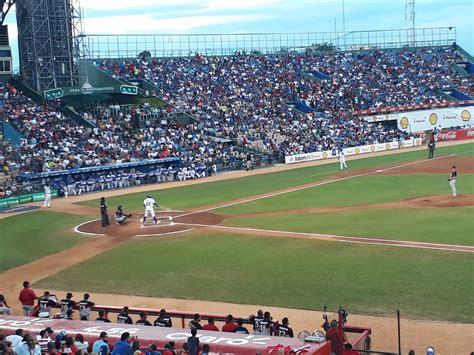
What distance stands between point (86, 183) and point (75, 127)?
808 cm

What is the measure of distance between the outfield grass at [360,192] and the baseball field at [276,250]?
3.0 inches

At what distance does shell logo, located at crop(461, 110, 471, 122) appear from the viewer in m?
75.1

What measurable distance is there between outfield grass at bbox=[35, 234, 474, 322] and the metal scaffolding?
32202 mm

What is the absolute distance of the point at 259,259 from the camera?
23625 mm

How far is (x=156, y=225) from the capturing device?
1246 inches

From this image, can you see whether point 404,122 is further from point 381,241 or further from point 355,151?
point 381,241

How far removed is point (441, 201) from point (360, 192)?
6322 mm

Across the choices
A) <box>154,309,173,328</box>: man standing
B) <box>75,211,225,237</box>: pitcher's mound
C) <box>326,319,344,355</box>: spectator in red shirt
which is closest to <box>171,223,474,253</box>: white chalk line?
<box>75,211,225,237</box>: pitcher's mound

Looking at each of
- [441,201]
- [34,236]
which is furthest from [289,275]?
[34,236]

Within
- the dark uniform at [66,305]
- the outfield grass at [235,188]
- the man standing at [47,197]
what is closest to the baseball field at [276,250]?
the outfield grass at [235,188]

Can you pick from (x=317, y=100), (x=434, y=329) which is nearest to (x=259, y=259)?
(x=434, y=329)

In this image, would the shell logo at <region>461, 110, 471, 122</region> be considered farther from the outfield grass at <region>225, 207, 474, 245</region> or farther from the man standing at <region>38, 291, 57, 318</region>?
the man standing at <region>38, 291, 57, 318</region>

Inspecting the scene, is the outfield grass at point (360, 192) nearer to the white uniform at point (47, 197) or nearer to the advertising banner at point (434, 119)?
the white uniform at point (47, 197)

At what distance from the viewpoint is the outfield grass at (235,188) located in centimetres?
3947
